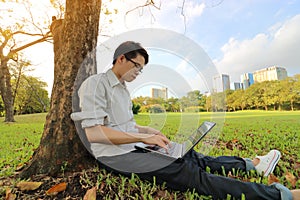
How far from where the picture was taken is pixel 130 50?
1.33 m

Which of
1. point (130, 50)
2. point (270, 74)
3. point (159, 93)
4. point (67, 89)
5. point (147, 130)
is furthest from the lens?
→ point (270, 74)

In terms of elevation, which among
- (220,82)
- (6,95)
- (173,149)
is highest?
(6,95)

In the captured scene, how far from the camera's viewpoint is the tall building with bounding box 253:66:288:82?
28.0 meters

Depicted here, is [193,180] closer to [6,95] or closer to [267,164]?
[267,164]

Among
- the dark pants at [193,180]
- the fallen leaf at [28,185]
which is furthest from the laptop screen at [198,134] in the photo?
the fallen leaf at [28,185]

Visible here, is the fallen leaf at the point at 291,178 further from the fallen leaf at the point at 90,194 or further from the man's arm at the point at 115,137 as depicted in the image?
the fallen leaf at the point at 90,194

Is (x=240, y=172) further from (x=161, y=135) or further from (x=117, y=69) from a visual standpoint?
(x=117, y=69)

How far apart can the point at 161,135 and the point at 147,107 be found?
254mm

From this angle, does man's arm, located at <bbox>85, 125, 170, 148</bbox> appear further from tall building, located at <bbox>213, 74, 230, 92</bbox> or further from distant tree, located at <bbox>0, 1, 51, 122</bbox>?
distant tree, located at <bbox>0, 1, 51, 122</bbox>

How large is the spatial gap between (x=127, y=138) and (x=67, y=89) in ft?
2.76

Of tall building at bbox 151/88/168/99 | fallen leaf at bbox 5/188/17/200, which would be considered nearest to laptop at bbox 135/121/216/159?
tall building at bbox 151/88/168/99

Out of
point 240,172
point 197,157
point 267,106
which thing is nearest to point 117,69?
point 197,157

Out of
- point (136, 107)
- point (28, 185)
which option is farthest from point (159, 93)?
point (28, 185)

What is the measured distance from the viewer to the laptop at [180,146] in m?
1.31
